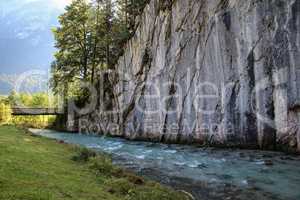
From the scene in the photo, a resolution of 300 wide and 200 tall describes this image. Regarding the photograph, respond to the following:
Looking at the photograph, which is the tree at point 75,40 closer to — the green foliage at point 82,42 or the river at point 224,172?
the green foliage at point 82,42

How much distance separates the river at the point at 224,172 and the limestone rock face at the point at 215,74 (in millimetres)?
3200

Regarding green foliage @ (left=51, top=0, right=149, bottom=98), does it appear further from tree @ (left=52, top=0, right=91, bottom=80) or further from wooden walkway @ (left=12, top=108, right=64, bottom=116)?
wooden walkway @ (left=12, top=108, right=64, bottom=116)

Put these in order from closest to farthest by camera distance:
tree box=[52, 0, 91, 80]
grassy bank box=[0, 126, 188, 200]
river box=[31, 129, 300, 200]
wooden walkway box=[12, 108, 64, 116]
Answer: grassy bank box=[0, 126, 188, 200] → river box=[31, 129, 300, 200] → tree box=[52, 0, 91, 80] → wooden walkway box=[12, 108, 64, 116]

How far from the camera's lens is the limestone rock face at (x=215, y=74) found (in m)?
27.6

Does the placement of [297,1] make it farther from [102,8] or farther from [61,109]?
[61,109]

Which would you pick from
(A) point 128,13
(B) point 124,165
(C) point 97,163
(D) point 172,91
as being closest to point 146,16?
(D) point 172,91

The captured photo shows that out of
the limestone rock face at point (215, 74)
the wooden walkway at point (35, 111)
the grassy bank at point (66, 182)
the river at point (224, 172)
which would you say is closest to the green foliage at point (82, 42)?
the wooden walkway at point (35, 111)

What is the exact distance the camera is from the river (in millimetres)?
16766

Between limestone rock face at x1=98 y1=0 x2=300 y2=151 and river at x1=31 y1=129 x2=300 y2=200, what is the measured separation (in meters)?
3.20

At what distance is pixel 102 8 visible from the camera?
66.9 metres

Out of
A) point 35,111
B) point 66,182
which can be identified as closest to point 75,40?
point 35,111

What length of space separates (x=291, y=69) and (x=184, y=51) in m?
14.1

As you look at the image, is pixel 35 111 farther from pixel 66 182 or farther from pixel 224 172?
pixel 66 182

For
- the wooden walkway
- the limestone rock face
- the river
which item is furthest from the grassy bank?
the wooden walkway
